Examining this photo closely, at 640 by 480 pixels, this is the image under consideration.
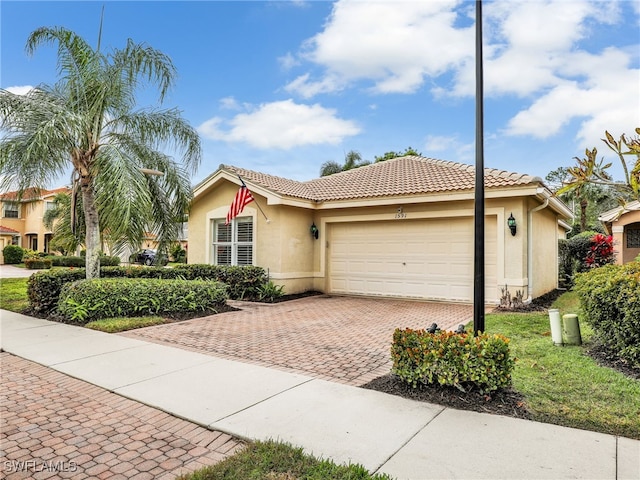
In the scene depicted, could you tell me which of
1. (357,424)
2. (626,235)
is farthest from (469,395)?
(626,235)

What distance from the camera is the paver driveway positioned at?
18.3ft

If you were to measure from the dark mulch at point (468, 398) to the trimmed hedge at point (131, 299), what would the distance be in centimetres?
627

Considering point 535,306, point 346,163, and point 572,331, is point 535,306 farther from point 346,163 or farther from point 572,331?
point 346,163

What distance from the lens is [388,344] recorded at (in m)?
6.73

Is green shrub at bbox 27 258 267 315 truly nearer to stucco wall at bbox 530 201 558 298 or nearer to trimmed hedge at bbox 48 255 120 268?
stucco wall at bbox 530 201 558 298

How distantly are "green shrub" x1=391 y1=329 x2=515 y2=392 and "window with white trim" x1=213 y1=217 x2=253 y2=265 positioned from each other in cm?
959

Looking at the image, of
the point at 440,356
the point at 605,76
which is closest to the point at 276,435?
the point at 440,356

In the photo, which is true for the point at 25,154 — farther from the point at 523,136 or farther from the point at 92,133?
the point at 523,136

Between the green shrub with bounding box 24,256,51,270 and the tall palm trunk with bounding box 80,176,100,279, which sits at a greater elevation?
the tall palm trunk with bounding box 80,176,100,279

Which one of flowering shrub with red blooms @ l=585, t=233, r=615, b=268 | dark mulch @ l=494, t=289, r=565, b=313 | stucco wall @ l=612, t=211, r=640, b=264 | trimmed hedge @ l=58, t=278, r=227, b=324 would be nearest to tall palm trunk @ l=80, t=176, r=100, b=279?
trimmed hedge @ l=58, t=278, r=227, b=324

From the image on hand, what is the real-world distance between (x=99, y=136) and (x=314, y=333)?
296 inches

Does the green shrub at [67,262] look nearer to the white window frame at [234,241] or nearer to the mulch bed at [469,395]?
the white window frame at [234,241]

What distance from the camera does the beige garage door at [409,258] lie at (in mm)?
11273

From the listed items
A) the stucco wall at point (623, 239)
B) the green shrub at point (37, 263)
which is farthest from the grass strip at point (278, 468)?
the green shrub at point (37, 263)
